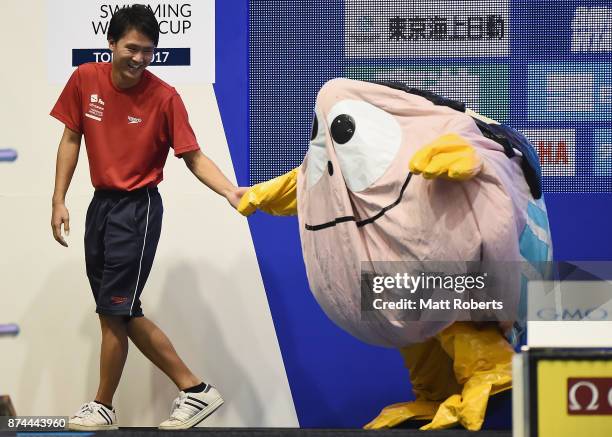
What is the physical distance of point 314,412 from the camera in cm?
331

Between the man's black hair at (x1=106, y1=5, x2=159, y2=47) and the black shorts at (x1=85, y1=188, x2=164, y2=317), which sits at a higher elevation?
the man's black hair at (x1=106, y1=5, x2=159, y2=47)

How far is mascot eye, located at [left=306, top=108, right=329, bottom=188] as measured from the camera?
2.58 metres

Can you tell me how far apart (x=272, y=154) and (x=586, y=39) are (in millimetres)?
1029

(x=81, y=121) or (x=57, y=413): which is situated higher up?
(x=81, y=121)

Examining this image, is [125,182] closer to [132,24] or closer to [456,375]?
[132,24]

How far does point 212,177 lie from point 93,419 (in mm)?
767

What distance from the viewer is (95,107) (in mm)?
2961

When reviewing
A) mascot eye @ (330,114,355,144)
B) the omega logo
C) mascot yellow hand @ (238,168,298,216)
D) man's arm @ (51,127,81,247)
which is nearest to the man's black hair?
man's arm @ (51,127,81,247)

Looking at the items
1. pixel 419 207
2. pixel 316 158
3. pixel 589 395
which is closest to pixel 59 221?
pixel 316 158

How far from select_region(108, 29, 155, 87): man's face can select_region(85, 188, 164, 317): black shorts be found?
35cm

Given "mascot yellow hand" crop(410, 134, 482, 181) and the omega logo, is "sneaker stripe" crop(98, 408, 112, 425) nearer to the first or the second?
"mascot yellow hand" crop(410, 134, 482, 181)

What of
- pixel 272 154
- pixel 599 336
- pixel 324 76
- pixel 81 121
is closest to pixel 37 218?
pixel 81 121

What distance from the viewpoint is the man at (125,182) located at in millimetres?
2908

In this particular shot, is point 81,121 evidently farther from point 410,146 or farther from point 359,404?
point 359,404
